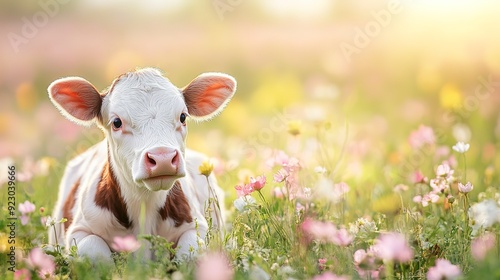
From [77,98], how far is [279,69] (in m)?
9.84

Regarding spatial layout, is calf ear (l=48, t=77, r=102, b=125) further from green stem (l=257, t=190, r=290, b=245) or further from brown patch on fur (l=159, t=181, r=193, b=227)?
green stem (l=257, t=190, r=290, b=245)

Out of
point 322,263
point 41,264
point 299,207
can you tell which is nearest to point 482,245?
point 322,263

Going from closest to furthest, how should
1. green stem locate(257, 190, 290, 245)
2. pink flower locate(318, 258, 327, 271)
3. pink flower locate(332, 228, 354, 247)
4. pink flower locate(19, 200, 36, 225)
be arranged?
1. pink flower locate(332, 228, 354, 247)
2. pink flower locate(318, 258, 327, 271)
3. green stem locate(257, 190, 290, 245)
4. pink flower locate(19, 200, 36, 225)

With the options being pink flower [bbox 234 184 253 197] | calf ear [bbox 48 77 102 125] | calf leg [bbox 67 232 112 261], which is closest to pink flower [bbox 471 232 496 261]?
pink flower [bbox 234 184 253 197]

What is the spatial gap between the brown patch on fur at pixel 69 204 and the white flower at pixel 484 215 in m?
2.68

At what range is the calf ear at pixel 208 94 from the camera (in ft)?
17.8

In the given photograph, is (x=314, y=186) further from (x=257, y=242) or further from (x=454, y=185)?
(x=454, y=185)

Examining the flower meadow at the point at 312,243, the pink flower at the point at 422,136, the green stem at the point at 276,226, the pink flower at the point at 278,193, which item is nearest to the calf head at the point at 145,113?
the flower meadow at the point at 312,243

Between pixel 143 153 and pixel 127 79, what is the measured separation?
82cm

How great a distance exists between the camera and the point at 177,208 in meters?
5.25

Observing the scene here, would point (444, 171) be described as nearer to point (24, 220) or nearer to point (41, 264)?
point (41, 264)

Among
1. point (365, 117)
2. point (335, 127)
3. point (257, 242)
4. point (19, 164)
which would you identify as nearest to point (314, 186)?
point (257, 242)

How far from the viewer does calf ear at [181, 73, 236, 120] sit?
214 inches

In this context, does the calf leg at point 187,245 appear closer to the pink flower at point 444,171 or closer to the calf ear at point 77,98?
the calf ear at point 77,98
